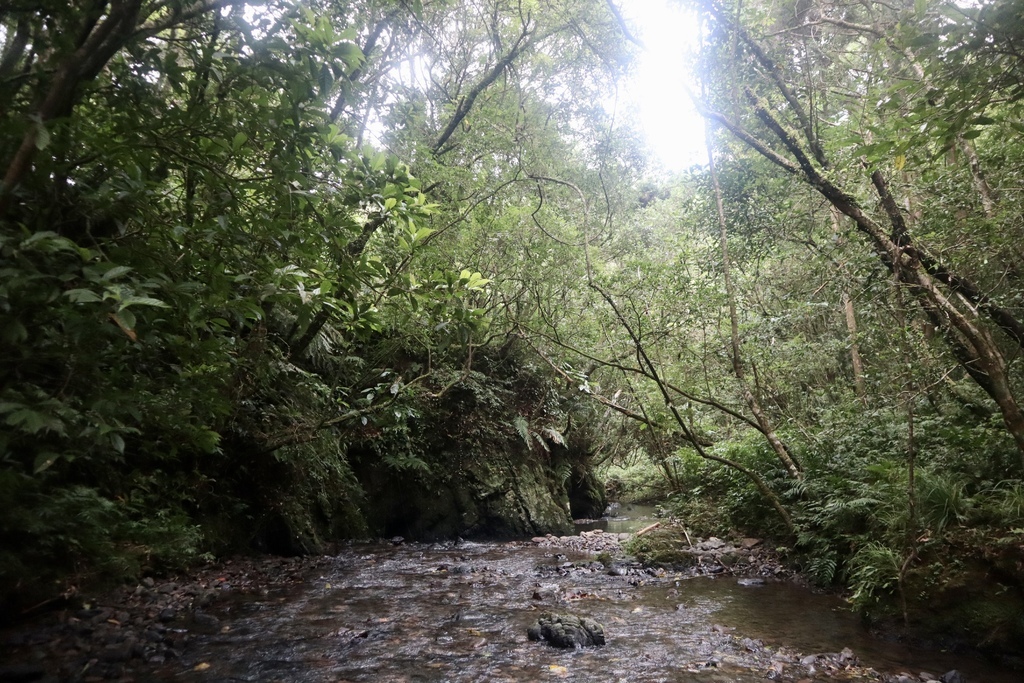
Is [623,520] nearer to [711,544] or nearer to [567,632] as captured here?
[711,544]

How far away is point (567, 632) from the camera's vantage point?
17.7ft

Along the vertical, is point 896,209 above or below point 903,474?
above

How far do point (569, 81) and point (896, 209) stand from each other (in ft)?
21.6

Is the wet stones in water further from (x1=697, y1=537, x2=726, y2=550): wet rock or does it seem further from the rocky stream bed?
(x1=697, y1=537, x2=726, y2=550): wet rock

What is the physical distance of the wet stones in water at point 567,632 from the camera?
5.35m

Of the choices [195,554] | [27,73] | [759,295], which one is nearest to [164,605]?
[195,554]

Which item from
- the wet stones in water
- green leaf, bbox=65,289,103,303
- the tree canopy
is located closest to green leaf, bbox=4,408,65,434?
the tree canopy

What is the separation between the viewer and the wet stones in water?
5.35 m

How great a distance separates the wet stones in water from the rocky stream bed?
0.12m

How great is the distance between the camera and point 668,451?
13.0 meters

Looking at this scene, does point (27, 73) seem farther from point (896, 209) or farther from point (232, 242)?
point (896, 209)

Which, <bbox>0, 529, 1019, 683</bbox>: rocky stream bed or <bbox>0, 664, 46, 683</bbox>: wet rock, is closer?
<bbox>0, 664, 46, 683</bbox>: wet rock

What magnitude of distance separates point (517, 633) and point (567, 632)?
0.60 metres

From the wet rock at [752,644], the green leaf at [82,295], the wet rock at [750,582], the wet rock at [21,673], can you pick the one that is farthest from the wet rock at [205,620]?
the wet rock at [750,582]
